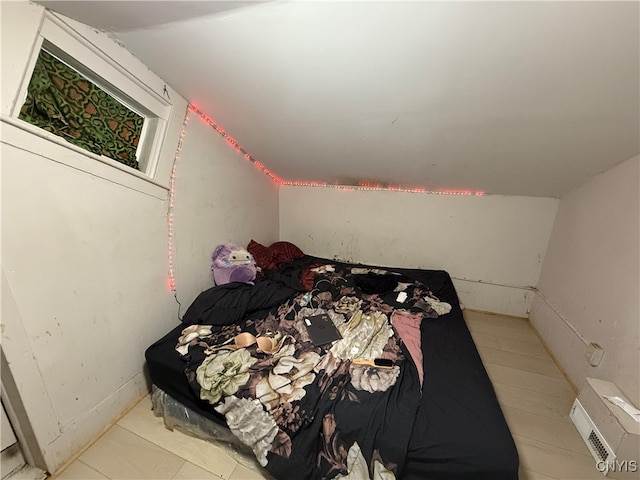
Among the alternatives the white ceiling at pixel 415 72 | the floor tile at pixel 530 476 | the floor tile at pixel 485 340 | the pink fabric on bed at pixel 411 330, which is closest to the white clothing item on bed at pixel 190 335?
the pink fabric on bed at pixel 411 330

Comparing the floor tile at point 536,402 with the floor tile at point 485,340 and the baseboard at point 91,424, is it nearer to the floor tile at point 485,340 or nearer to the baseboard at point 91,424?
the floor tile at point 485,340

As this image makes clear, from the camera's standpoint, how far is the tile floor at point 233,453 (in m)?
1.18

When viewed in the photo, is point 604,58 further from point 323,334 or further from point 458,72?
point 323,334

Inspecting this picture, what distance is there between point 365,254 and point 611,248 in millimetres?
1992

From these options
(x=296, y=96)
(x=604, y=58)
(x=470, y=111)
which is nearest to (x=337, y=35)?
(x=296, y=96)

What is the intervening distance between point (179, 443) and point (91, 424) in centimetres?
47

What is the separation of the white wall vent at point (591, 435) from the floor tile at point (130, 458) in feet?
6.84

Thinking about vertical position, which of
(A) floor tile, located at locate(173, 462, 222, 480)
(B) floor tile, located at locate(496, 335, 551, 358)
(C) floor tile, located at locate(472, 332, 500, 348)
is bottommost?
(A) floor tile, located at locate(173, 462, 222, 480)

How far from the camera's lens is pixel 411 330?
1.70 m

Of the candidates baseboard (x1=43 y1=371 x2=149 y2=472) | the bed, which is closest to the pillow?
the bed

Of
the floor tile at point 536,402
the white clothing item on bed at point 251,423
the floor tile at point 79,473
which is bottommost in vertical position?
the floor tile at point 79,473

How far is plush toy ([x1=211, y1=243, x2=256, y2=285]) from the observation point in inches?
82.7

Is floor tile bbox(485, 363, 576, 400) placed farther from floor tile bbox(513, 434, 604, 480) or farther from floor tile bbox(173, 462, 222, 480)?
floor tile bbox(173, 462, 222, 480)

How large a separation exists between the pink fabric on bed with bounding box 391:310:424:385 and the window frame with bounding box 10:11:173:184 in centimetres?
183
